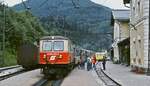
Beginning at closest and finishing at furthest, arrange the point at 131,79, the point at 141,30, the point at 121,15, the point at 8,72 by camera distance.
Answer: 1. the point at 131,79
2. the point at 141,30
3. the point at 8,72
4. the point at 121,15

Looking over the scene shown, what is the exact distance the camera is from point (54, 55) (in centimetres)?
3159

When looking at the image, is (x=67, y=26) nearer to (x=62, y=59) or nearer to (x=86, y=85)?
(x=62, y=59)

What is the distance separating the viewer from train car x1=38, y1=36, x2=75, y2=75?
31.5 meters

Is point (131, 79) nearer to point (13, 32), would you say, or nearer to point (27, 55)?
point (27, 55)

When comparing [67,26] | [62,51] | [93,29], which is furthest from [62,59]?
[93,29]

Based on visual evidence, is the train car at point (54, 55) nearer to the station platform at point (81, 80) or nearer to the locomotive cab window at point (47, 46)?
the locomotive cab window at point (47, 46)

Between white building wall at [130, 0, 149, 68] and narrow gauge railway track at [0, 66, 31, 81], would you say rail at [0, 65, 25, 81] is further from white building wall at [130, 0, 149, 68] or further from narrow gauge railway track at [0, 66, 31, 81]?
white building wall at [130, 0, 149, 68]

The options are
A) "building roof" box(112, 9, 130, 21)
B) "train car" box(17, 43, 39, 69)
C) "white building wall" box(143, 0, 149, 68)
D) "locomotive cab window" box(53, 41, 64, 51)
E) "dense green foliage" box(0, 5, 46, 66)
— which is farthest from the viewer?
"building roof" box(112, 9, 130, 21)

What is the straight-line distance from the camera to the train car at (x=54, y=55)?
31.5m

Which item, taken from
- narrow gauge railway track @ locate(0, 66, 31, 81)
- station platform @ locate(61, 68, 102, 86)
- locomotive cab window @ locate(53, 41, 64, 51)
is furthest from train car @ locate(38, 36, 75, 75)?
narrow gauge railway track @ locate(0, 66, 31, 81)

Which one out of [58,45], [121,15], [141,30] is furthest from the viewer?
[121,15]

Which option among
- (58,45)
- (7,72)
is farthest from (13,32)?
(58,45)

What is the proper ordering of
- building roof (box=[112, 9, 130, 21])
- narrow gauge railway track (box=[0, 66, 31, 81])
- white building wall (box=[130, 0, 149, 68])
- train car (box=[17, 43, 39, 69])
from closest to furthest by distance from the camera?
white building wall (box=[130, 0, 149, 68]) < narrow gauge railway track (box=[0, 66, 31, 81]) < train car (box=[17, 43, 39, 69]) < building roof (box=[112, 9, 130, 21])

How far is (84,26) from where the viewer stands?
78750 mm
